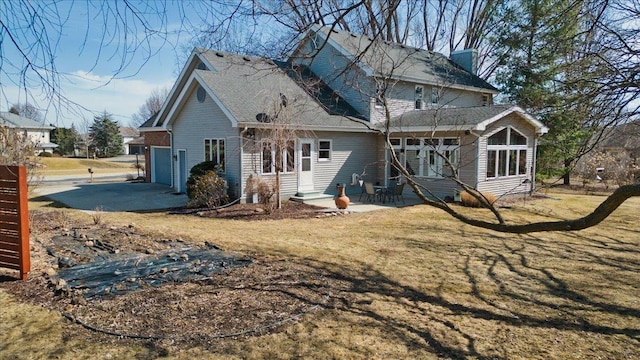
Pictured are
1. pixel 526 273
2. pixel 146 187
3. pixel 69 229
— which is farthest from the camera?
pixel 146 187

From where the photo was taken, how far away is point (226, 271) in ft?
21.2

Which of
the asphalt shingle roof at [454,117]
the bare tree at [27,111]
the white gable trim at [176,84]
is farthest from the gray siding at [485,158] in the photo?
the bare tree at [27,111]

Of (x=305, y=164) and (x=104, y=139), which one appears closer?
(x=305, y=164)

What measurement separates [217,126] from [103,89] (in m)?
12.6

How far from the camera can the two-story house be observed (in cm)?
1449

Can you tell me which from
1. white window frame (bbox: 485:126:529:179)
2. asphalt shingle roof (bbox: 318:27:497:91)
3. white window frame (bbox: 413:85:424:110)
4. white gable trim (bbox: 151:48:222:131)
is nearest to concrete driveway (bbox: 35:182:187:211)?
white gable trim (bbox: 151:48:222:131)

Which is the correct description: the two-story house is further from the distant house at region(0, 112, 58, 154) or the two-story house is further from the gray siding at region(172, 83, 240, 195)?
the distant house at region(0, 112, 58, 154)

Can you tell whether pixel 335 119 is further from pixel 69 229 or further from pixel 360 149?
pixel 69 229

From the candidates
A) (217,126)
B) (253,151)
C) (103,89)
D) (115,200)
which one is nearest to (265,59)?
(103,89)

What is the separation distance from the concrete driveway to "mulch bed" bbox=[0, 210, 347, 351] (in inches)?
280

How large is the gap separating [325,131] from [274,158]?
2.84 metres

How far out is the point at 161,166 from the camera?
70.8 ft

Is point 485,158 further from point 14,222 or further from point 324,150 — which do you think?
point 14,222

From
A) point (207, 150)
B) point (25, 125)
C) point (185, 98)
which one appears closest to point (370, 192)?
point (207, 150)
